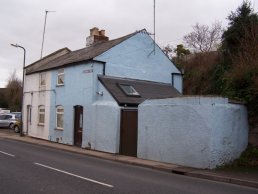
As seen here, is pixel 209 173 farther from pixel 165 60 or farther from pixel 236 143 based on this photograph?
pixel 165 60

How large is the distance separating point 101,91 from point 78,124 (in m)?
3.06

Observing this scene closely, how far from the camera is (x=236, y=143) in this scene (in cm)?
1578

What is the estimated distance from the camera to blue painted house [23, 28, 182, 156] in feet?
66.7

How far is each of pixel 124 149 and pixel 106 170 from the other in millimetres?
5980

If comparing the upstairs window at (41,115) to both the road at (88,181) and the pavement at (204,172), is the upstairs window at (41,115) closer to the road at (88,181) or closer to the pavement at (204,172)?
the pavement at (204,172)

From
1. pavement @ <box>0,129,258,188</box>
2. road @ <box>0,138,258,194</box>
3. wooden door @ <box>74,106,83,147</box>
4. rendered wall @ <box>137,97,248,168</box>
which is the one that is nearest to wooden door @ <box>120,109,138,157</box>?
pavement @ <box>0,129,258,188</box>

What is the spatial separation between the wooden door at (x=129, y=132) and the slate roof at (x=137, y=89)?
0.90 metres

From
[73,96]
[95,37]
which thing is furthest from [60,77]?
[95,37]

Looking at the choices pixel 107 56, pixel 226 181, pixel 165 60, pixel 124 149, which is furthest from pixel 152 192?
pixel 165 60

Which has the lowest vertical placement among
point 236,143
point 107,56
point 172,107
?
point 236,143

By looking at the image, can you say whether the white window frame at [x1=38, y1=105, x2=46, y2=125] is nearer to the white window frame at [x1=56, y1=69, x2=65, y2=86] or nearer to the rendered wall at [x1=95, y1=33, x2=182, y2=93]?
the white window frame at [x1=56, y1=69, x2=65, y2=86]

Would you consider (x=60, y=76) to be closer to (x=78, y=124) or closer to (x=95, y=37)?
(x=78, y=124)

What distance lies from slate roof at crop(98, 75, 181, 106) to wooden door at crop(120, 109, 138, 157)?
902 millimetres

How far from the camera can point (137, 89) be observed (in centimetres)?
2286
